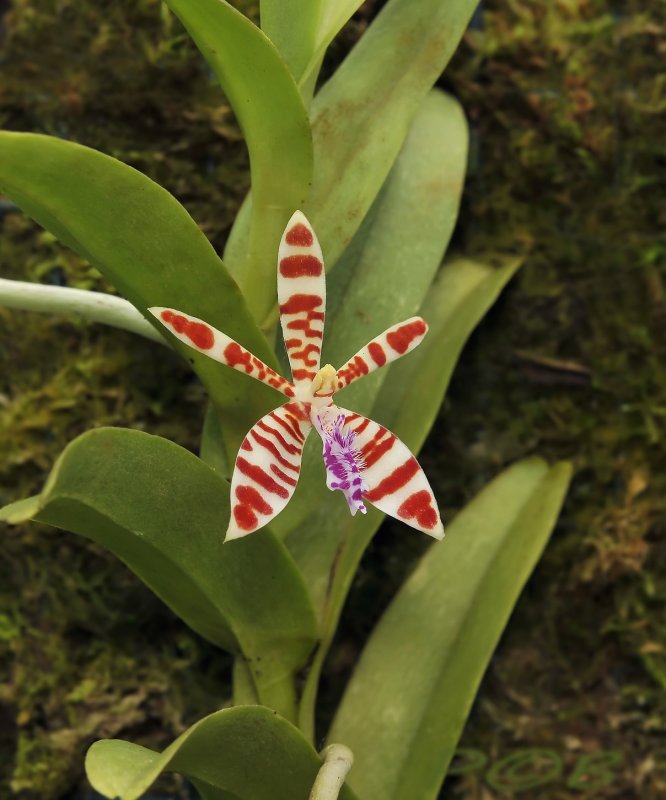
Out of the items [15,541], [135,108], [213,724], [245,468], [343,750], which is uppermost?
[135,108]

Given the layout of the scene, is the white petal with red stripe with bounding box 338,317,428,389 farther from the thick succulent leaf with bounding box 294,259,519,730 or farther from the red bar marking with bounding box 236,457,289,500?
the thick succulent leaf with bounding box 294,259,519,730

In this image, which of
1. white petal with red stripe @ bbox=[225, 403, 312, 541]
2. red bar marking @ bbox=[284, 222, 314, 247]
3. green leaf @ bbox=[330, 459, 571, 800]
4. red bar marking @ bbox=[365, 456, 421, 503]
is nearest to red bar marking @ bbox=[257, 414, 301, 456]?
white petal with red stripe @ bbox=[225, 403, 312, 541]

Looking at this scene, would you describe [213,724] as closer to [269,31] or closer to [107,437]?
[107,437]

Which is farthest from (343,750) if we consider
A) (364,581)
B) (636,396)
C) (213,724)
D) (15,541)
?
(636,396)

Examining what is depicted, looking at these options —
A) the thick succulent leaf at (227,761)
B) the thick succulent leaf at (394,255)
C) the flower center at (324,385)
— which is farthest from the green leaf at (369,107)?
the thick succulent leaf at (227,761)

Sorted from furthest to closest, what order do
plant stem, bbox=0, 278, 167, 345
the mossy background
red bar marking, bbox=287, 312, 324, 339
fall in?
the mossy background, plant stem, bbox=0, 278, 167, 345, red bar marking, bbox=287, 312, 324, 339

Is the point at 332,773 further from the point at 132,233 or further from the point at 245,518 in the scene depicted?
the point at 132,233
